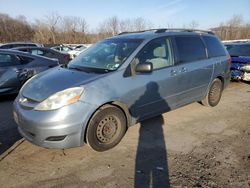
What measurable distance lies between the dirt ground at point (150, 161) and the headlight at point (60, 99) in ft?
2.63

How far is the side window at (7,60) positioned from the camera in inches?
283

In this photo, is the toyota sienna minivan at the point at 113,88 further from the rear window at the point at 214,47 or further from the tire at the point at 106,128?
the rear window at the point at 214,47

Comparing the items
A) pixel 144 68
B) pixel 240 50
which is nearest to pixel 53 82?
pixel 144 68

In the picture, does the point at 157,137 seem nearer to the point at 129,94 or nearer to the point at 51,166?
the point at 129,94

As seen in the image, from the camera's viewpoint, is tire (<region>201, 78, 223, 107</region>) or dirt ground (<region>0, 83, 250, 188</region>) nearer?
dirt ground (<region>0, 83, 250, 188</region>)

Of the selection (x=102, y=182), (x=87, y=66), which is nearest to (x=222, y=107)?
(x=87, y=66)

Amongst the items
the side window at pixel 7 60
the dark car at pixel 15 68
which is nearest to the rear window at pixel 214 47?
the dark car at pixel 15 68

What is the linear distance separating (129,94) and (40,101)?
136cm

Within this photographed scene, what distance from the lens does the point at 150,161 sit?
12.1ft

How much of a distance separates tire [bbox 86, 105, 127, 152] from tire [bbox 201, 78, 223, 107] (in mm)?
2732

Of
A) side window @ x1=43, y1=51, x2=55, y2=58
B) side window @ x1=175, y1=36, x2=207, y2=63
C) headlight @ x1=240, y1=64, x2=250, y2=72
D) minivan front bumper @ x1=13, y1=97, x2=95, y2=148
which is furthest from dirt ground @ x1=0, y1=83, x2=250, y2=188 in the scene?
side window @ x1=43, y1=51, x2=55, y2=58

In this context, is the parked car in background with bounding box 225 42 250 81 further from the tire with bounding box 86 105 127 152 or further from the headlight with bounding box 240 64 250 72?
the tire with bounding box 86 105 127 152

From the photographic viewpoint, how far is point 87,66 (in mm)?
4617

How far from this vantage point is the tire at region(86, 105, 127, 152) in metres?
3.86
